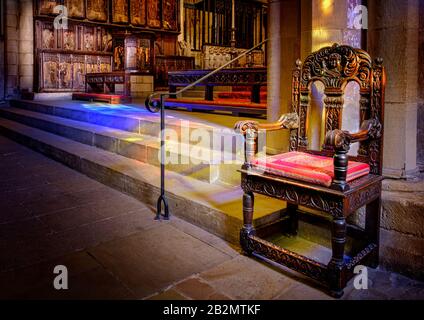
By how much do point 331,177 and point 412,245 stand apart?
725 millimetres

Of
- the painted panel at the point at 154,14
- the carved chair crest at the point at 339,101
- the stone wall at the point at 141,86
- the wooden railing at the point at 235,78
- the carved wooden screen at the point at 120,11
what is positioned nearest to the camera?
the carved chair crest at the point at 339,101

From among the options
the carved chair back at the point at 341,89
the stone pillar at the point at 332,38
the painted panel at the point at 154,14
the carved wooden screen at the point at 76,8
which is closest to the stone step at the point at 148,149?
the stone pillar at the point at 332,38

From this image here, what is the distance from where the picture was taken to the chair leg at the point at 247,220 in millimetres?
2467

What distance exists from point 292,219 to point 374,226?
60cm

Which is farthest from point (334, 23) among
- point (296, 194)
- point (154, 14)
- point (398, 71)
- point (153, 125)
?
Result: point (154, 14)

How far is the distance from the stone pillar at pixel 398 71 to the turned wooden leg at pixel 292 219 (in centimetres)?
66

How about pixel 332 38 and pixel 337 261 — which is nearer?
pixel 337 261

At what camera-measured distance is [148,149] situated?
430 centimetres

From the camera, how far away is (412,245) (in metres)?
2.31

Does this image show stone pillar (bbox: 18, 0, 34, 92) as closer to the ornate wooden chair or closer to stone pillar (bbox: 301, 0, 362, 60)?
stone pillar (bbox: 301, 0, 362, 60)

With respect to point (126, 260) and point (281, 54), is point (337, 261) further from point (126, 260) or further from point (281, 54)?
point (281, 54)

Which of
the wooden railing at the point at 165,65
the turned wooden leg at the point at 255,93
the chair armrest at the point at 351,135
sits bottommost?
the chair armrest at the point at 351,135

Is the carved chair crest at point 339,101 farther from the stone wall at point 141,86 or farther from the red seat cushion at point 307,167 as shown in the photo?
the stone wall at point 141,86

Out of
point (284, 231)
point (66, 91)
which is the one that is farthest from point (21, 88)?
point (284, 231)
